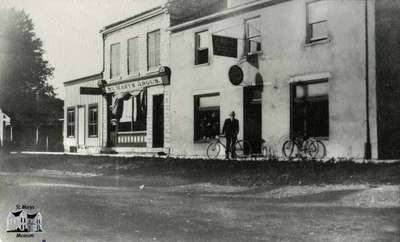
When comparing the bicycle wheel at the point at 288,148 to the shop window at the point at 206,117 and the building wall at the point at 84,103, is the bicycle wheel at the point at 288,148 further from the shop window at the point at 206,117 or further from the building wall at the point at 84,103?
the building wall at the point at 84,103

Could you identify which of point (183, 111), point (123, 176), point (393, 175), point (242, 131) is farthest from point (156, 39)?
point (393, 175)

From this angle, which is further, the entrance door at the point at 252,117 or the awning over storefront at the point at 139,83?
the awning over storefront at the point at 139,83

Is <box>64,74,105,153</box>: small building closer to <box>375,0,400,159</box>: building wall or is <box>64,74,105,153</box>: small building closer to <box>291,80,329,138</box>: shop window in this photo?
<box>291,80,329,138</box>: shop window

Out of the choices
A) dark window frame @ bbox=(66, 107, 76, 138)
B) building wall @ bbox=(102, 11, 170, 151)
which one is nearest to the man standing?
building wall @ bbox=(102, 11, 170, 151)

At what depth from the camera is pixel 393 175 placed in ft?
29.9

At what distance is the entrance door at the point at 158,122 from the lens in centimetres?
2117

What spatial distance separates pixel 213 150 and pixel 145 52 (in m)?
6.86

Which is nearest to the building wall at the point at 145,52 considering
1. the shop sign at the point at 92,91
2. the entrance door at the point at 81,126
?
the shop sign at the point at 92,91

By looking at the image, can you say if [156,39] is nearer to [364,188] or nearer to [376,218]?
[364,188]

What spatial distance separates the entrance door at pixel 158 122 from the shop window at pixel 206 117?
10.3ft

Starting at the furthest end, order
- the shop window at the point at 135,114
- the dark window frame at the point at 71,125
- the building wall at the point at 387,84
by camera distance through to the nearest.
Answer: the dark window frame at the point at 71,125
the shop window at the point at 135,114
the building wall at the point at 387,84

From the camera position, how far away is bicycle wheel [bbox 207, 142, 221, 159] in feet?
54.2

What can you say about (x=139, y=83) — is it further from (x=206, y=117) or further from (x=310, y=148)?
(x=310, y=148)

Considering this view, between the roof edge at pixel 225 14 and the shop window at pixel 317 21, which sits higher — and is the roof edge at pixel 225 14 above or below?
above
